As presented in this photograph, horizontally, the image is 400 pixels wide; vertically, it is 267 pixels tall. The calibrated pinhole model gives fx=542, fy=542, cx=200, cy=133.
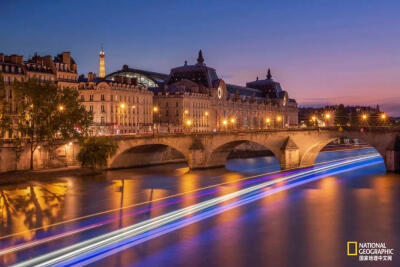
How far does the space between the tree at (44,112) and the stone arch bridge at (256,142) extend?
7660mm

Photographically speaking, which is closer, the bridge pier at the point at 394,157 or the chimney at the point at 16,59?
the bridge pier at the point at 394,157

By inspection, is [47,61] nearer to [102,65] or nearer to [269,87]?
[102,65]

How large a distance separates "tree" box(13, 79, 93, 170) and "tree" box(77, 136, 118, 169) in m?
1.69

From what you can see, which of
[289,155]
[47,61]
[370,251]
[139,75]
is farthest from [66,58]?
[370,251]

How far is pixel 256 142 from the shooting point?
68.0 m

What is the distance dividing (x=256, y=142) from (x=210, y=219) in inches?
1329

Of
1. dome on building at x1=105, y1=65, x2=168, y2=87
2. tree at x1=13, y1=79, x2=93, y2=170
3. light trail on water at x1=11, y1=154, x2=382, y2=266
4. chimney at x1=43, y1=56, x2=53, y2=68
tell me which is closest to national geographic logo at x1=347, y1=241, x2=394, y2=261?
light trail on water at x1=11, y1=154, x2=382, y2=266

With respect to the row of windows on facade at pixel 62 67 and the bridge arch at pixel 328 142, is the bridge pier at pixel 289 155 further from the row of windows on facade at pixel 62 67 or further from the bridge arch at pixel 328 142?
the row of windows on facade at pixel 62 67

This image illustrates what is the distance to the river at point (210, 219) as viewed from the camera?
27.1 m

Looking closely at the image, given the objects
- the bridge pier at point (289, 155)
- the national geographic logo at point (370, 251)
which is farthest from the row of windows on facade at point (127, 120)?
the national geographic logo at point (370, 251)

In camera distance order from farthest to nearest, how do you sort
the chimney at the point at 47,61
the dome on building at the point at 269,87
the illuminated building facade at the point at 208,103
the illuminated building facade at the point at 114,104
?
the dome on building at the point at 269,87, the illuminated building facade at the point at 208,103, the illuminated building facade at the point at 114,104, the chimney at the point at 47,61

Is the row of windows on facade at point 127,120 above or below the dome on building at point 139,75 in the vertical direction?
below

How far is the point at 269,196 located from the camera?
4478cm

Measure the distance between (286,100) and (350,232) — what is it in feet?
460
